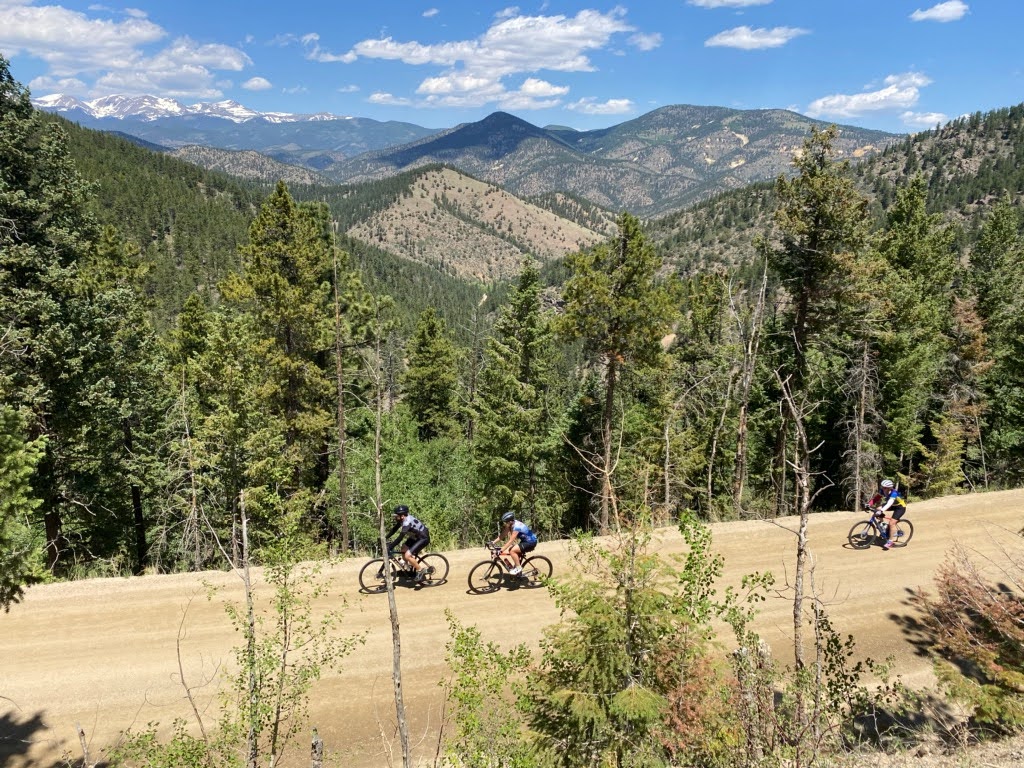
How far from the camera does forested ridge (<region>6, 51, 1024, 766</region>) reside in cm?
714

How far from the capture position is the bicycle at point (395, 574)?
12.7 m

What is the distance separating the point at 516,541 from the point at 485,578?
54.8 inches

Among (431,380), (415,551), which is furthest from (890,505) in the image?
(431,380)

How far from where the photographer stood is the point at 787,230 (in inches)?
754

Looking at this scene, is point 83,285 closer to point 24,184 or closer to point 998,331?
point 24,184

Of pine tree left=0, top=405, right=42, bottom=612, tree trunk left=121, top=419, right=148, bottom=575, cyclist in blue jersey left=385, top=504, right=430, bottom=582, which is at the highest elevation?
pine tree left=0, top=405, right=42, bottom=612

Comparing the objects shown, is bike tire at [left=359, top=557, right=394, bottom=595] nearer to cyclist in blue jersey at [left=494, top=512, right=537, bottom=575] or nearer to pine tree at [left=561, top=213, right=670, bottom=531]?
cyclist in blue jersey at [left=494, top=512, right=537, bottom=575]

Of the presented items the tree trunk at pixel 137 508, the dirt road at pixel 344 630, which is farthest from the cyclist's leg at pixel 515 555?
the tree trunk at pixel 137 508

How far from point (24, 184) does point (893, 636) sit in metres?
24.1

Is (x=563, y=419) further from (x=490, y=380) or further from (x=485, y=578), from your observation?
(x=485, y=578)

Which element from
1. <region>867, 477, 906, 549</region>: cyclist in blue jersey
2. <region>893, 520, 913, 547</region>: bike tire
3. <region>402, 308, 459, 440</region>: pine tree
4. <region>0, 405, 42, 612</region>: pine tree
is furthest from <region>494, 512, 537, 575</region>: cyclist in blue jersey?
<region>402, 308, 459, 440</region>: pine tree

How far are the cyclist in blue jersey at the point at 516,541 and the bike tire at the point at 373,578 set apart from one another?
9.38 ft

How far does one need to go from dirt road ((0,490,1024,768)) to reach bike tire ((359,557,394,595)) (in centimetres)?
27

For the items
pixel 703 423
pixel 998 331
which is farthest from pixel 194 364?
pixel 998 331
